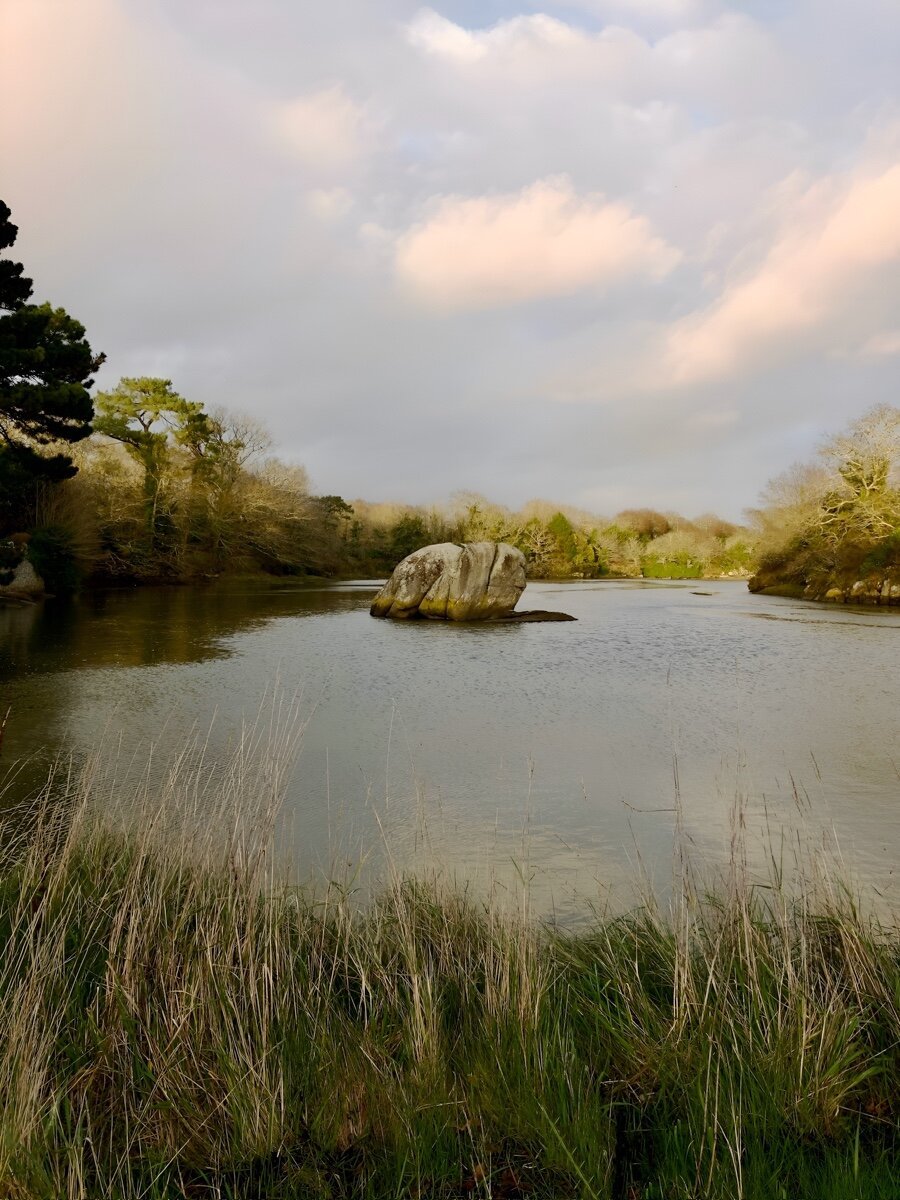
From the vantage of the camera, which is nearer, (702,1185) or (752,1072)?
(702,1185)

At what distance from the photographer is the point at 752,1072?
2.17 metres

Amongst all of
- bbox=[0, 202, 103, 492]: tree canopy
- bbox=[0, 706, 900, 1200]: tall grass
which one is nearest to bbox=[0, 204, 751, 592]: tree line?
bbox=[0, 202, 103, 492]: tree canopy

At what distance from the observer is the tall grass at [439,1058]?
189 cm

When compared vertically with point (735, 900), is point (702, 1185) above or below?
below

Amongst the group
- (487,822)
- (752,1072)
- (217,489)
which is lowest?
(487,822)

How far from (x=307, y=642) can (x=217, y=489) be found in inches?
1200

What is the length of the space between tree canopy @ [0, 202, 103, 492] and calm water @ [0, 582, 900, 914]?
4269 mm

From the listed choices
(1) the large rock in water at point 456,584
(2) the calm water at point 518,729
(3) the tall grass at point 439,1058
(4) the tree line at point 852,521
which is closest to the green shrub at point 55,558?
(2) the calm water at point 518,729

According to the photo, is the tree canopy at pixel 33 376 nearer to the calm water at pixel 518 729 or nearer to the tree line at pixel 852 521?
the calm water at pixel 518 729

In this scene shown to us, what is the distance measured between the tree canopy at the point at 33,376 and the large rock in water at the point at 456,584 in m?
9.80

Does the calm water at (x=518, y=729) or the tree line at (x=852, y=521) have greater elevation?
the tree line at (x=852, y=521)

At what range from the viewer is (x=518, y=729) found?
8.32 meters

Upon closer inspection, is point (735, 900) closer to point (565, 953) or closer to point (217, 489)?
point (565, 953)

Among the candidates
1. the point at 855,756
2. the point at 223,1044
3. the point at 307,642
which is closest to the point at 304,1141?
the point at 223,1044
